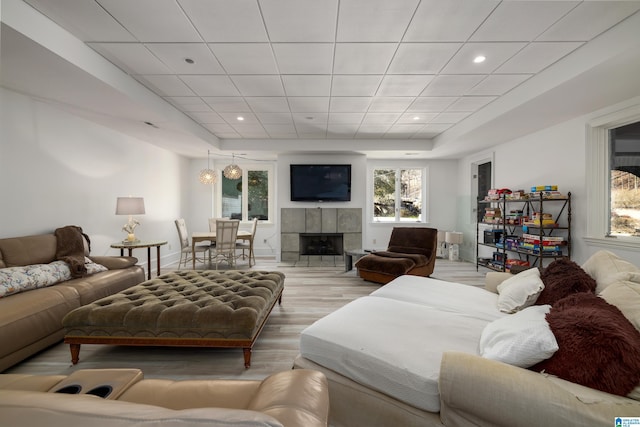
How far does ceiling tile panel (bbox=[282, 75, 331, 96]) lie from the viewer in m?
3.00

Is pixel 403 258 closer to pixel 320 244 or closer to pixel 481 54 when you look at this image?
pixel 320 244

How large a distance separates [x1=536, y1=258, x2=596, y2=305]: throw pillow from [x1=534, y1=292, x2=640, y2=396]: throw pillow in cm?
57

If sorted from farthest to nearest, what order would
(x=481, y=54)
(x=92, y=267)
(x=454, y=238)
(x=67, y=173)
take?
(x=454, y=238) < (x=67, y=173) < (x=92, y=267) < (x=481, y=54)

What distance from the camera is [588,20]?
2076 millimetres

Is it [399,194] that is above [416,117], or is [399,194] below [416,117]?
below

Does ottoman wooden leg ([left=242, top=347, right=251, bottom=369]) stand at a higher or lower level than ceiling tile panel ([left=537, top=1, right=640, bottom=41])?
lower

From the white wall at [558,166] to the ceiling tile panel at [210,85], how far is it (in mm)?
4582

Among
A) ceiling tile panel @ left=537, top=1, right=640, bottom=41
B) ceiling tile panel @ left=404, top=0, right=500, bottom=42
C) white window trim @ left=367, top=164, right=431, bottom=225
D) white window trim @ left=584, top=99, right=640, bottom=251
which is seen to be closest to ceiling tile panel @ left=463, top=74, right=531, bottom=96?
ceiling tile panel @ left=537, top=1, right=640, bottom=41

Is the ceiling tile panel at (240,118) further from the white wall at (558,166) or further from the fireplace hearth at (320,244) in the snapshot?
the white wall at (558,166)

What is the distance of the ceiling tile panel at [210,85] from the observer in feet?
9.89

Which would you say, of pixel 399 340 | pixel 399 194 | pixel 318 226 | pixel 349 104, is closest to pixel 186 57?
pixel 349 104

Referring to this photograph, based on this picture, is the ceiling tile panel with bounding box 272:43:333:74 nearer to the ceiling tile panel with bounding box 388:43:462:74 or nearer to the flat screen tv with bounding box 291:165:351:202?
the ceiling tile panel with bounding box 388:43:462:74

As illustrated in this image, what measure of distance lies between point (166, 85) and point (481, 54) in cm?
350

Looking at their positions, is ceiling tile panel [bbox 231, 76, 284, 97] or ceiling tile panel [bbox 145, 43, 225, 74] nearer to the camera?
ceiling tile panel [bbox 145, 43, 225, 74]
